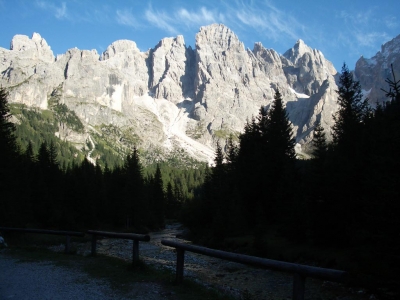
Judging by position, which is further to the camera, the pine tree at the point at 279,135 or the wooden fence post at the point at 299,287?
the pine tree at the point at 279,135

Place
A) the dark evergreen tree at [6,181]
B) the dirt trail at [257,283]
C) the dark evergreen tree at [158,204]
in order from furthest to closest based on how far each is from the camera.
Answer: the dark evergreen tree at [158,204] → the dark evergreen tree at [6,181] → the dirt trail at [257,283]

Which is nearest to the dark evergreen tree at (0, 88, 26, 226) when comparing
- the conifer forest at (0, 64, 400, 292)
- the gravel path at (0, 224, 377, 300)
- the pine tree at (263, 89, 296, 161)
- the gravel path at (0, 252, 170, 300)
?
the conifer forest at (0, 64, 400, 292)

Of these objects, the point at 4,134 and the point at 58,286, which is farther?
the point at 4,134

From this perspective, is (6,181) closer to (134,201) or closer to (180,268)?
(180,268)

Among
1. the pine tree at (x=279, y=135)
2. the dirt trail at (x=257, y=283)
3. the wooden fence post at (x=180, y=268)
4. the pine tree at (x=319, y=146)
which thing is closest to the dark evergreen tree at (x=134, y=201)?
the pine tree at (x=279, y=135)

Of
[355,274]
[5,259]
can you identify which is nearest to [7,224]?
[5,259]

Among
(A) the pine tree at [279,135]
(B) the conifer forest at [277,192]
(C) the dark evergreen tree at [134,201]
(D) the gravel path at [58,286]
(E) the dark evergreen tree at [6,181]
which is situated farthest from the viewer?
(C) the dark evergreen tree at [134,201]

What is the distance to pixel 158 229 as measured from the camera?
2756 inches

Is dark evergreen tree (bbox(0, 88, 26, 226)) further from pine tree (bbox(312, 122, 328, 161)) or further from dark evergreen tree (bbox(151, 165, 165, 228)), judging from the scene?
dark evergreen tree (bbox(151, 165, 165, 228))

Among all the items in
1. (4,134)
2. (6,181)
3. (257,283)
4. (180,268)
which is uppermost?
(4,134)

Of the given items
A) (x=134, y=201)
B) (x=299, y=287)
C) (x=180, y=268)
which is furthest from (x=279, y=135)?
(x=299, y=287)

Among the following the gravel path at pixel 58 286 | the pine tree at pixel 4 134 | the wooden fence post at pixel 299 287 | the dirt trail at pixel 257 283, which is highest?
the pine tree at pixel 4 134

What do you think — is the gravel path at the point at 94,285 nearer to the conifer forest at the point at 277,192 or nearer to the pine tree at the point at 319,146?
the conifer forest at the point at 277,192

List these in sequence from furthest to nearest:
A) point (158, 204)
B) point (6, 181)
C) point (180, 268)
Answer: point (158, 204) → point (6, 181) → point (180, 268)
